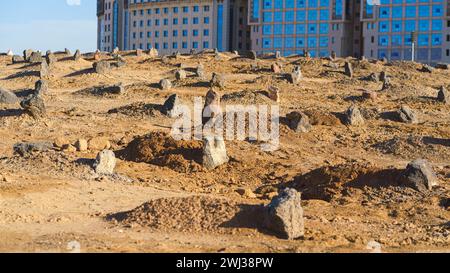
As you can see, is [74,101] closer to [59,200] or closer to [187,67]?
[187,67]

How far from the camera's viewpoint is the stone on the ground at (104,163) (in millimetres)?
15687

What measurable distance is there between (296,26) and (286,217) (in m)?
88.9

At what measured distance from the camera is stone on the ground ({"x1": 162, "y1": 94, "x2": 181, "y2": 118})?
2408 cm

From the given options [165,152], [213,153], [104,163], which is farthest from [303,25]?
[104,163]

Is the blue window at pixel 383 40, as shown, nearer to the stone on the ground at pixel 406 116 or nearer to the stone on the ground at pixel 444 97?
the stone on the ground at pixel 444 97

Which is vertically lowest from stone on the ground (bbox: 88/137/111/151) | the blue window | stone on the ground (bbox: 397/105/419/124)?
stone on the ground (bbox: 88/137/111/151)

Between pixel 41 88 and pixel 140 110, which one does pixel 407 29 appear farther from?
pixel 140 110

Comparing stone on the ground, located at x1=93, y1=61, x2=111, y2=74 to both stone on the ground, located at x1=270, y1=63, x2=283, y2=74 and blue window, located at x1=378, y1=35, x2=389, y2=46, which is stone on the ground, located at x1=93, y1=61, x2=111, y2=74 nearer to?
stone on the ground, located at x1=270, y1=63, x2=283, y2=74

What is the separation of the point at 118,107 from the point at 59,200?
1312cm

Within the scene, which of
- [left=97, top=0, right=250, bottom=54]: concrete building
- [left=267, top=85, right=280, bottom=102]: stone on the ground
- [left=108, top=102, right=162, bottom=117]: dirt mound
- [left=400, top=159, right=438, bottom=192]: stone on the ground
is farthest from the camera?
[left=97, top=0, right=250, bottom=54]: concrete building

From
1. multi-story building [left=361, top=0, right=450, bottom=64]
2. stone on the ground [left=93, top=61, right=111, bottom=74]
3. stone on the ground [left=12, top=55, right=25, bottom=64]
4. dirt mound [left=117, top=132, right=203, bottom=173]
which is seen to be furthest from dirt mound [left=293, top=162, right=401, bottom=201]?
multi-story building [left=361, top=0, right=450, bottom=64]

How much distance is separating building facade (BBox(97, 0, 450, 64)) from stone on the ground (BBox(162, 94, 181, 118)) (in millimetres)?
66958
